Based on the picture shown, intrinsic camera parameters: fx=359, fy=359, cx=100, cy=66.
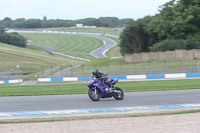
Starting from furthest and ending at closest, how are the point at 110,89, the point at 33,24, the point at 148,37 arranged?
the point at 33,24 → the point at 148,37 → the point at 110,89

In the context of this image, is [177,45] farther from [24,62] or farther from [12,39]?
[12,39]

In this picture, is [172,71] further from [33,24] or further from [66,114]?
[33,24]

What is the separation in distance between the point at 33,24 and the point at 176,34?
408 ft

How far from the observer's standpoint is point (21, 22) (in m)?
174

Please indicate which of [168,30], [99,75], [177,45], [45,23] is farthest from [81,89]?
[45,23]

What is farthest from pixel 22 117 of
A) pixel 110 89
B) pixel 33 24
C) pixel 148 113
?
pixel 33 24

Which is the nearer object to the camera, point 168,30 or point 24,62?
point 168,30

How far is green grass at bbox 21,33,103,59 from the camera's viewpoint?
109 metres

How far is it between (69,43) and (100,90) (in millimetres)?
107261

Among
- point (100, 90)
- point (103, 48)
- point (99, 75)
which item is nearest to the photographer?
point (100, 90)

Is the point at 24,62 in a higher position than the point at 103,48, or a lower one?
lower

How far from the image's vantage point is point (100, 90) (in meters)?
16.0

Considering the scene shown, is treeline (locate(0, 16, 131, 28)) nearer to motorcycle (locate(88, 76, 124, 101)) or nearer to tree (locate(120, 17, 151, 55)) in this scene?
tree (locate(120, 17, 151, 55))

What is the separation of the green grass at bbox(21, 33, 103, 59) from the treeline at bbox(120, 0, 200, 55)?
38673 millimetres
